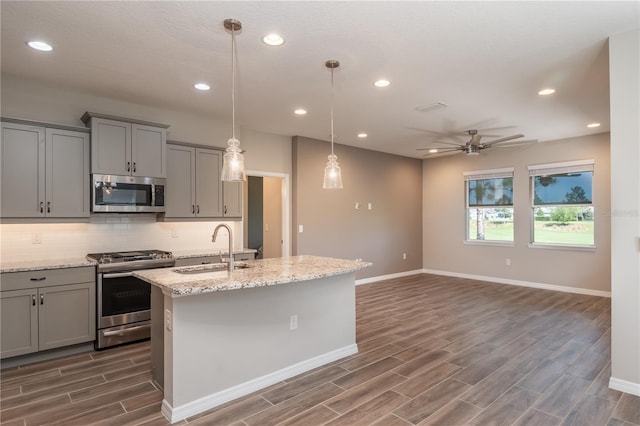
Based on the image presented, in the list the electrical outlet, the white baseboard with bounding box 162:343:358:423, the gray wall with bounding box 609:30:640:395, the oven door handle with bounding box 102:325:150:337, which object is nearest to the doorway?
the oven door handle with bounding box 102:325:150:337

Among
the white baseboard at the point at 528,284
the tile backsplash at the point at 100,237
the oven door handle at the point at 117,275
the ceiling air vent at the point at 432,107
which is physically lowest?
the white baseboard at the point at 528,284

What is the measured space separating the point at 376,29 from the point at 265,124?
9.65 feet

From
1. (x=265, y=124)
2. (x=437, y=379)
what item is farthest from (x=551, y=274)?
(x=265, y=124)

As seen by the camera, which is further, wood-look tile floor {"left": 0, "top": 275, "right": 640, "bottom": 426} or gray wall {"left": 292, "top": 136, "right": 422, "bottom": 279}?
gray wall {"left": 292, "top": 136, "right": 422, "bottom": 279}

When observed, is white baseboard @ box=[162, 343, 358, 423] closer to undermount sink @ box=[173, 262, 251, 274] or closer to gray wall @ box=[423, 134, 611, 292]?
undermount sink @ box=[173, 262, 251, 274]

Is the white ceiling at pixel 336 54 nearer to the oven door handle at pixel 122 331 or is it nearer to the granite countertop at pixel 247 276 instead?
the granite countertop at pixel 247 276

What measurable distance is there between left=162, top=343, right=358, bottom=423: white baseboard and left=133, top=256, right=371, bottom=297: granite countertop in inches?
32.6

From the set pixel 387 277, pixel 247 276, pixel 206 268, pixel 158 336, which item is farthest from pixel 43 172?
pixel 387 277

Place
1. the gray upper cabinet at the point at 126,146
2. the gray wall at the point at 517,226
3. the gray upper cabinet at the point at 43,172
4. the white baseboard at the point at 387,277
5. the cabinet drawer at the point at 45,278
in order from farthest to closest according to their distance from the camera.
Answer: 1. the white baseboard at the point at 387,277
2. the gray wall at the point at 517,226
3. the gray upper cabinet at the point at 126,146
4. the gray upper cabinet at the point at 43,172
5. the cabinet drawer at the point at 45,278

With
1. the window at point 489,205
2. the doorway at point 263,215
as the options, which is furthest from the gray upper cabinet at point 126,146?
the window at point 489,205

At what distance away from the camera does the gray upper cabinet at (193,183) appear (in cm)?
448

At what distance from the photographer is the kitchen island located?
2.46m

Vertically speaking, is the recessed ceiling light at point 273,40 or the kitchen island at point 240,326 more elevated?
the recessed ceiling light at point 273,40

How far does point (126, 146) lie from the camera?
402 centimetres
